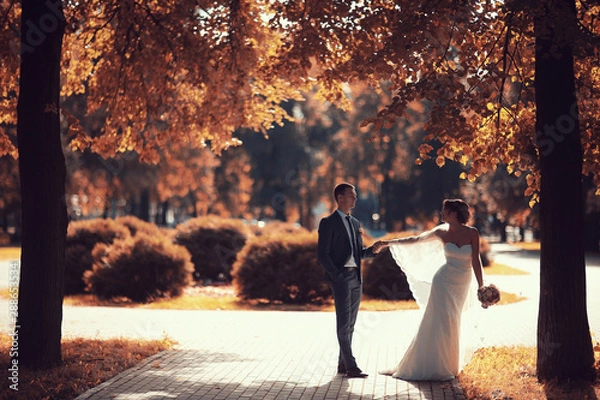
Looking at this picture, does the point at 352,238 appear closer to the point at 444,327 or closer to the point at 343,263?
the point at 343,263

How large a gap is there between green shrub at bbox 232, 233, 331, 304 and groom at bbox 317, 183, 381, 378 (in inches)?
405

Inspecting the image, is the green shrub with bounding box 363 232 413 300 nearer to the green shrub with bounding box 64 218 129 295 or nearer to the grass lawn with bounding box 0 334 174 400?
the green shrub with bounding box 64 218 129 295

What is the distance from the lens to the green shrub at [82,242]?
21.9 m

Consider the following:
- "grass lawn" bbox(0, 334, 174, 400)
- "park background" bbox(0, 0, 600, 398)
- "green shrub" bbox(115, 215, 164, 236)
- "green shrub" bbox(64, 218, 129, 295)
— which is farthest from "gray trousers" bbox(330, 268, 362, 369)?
"green shrub" bbox(115, 215, 164, 236)

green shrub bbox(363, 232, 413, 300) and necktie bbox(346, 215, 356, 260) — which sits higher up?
necktie bbox(346, 215, 356, 260)

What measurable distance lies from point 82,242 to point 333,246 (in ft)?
50.6

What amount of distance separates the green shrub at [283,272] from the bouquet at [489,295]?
10666 millimetres

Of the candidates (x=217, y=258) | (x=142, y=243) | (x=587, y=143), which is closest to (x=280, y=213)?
(x=217, y=258)

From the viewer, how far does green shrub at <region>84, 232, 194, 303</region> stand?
66.6ft

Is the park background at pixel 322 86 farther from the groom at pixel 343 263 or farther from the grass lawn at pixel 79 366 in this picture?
the groom at pixel 343 263

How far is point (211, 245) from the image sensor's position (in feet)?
86.1

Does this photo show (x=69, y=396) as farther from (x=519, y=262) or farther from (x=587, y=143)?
(x=519, y=262)

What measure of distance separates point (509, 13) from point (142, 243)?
525 inches

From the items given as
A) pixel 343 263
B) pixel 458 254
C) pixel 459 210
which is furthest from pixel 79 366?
pixel 459 210
